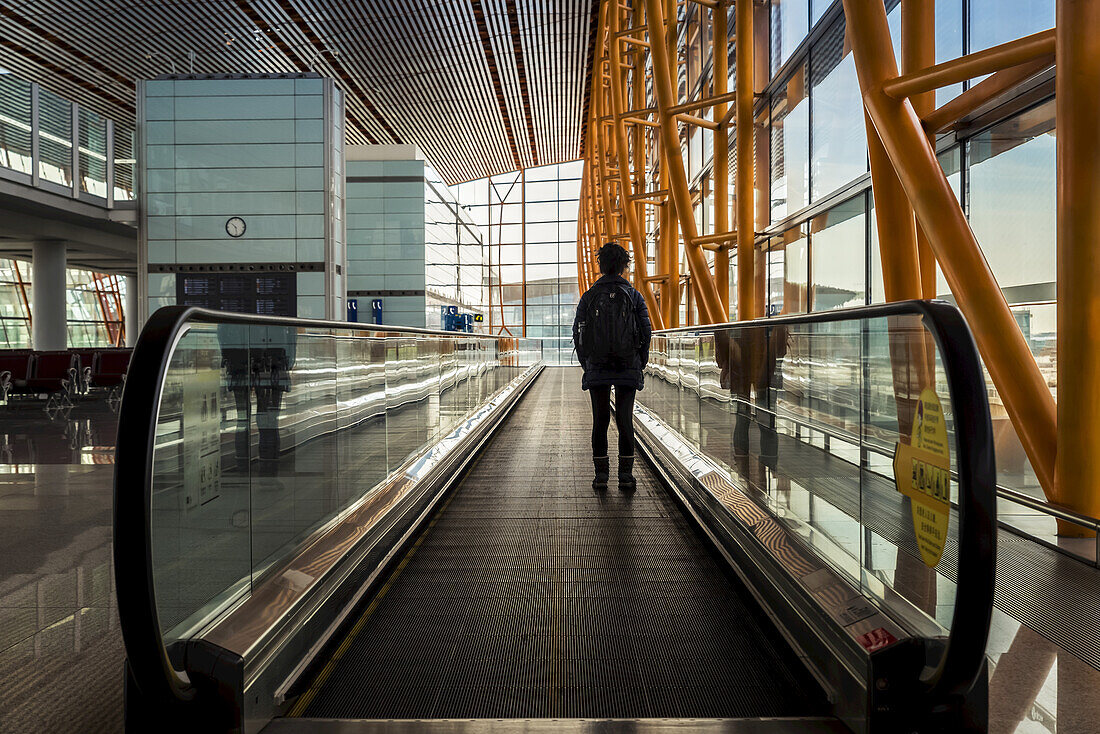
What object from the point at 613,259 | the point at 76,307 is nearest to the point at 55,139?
the point at 613,259

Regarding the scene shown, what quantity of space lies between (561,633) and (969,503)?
6.04 feet

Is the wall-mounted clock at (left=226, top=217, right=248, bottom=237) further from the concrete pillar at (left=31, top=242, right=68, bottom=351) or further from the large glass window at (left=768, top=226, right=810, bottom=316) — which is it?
the large glass window at (left=768, top=226, right=810, bottom=316)

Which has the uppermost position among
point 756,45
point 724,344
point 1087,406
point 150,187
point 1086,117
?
point 756,45

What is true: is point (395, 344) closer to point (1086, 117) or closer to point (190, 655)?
point (190, 655)

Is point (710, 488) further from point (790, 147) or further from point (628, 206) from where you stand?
point (628, 206)

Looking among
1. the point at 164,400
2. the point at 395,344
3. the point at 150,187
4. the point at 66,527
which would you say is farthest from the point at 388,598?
the point at 150,187

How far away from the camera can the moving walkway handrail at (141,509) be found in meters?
2.17

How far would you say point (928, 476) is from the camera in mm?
2549

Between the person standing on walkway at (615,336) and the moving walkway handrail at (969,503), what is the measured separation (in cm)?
397

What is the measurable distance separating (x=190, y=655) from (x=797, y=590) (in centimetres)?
228

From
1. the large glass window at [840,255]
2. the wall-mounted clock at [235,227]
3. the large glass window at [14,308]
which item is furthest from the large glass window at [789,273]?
the large glass window at [14,308]

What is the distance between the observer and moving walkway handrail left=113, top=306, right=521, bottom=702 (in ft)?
7.11

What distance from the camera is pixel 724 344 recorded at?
19.4ft

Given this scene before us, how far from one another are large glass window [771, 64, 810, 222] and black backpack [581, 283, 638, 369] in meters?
6.69
